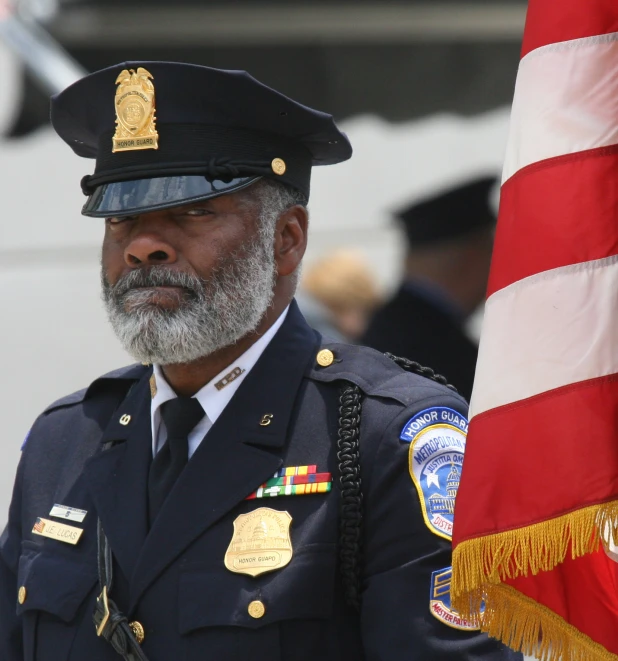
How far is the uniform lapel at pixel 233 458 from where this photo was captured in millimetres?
2635

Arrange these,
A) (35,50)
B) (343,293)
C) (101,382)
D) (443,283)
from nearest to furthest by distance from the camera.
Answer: (101,382), (443,283), (35,50), (343,293)

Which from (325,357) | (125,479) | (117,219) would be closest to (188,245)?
(117,219)

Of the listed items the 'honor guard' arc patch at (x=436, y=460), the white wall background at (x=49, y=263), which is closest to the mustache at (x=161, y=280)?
the 'honor guard' arc patch at (x=436, y=460)

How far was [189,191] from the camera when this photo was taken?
2.73 meters

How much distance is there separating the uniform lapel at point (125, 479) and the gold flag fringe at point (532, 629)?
721mm

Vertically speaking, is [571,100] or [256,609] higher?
[571,100]

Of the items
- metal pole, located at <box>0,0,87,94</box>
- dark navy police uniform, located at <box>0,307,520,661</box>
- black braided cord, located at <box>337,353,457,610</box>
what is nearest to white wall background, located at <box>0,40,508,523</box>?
metal pole, located at <box>0,0,87,94</box>

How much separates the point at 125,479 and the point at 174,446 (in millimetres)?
128

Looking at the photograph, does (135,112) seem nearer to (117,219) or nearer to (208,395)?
(117,219)

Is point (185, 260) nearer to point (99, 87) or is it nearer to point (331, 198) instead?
point (99, 87)

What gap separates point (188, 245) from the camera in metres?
2.74

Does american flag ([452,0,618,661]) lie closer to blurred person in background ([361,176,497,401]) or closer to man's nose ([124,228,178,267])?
man's nose ([124,228,178,267])

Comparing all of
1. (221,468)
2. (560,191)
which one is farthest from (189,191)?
(560,191)

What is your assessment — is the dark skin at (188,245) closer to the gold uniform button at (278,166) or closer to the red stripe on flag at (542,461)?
the gold uniform button at (278,166)
